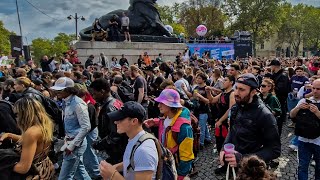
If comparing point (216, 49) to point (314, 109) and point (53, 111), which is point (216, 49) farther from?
point (314, 109)

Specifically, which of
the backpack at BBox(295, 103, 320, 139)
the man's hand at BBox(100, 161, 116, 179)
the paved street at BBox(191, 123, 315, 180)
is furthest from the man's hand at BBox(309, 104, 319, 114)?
the man's hand at BBox(100, 161, 116, 179)

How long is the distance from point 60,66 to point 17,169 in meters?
11.1

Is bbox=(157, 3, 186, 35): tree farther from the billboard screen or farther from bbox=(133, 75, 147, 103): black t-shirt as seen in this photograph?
bbox=(133, 75, 147, 103): black t-shirt

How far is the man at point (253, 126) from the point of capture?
2920 millimetres

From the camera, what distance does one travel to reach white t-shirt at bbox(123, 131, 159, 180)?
7.52 ft

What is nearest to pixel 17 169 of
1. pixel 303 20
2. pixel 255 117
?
pixel 255 117

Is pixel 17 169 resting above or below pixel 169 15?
below

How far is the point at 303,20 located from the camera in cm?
6297

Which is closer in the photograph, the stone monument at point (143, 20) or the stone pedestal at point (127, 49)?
the stone pedestal at point (127, 49)

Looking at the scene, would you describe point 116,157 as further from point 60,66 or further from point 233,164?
point 60,66

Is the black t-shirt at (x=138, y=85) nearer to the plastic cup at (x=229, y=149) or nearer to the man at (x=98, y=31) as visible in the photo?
the plastic cup at (x=229, y=149)

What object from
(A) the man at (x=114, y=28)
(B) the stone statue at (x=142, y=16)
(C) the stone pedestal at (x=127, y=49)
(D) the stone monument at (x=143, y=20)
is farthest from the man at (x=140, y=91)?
(B) the stone statue at (x=142, y=16)

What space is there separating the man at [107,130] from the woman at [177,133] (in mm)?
382

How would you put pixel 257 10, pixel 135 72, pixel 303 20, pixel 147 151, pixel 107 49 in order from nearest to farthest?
pixel 147 151
pixel 135 72
pixel 107 49
pixel 257 10
pixel 303 20
